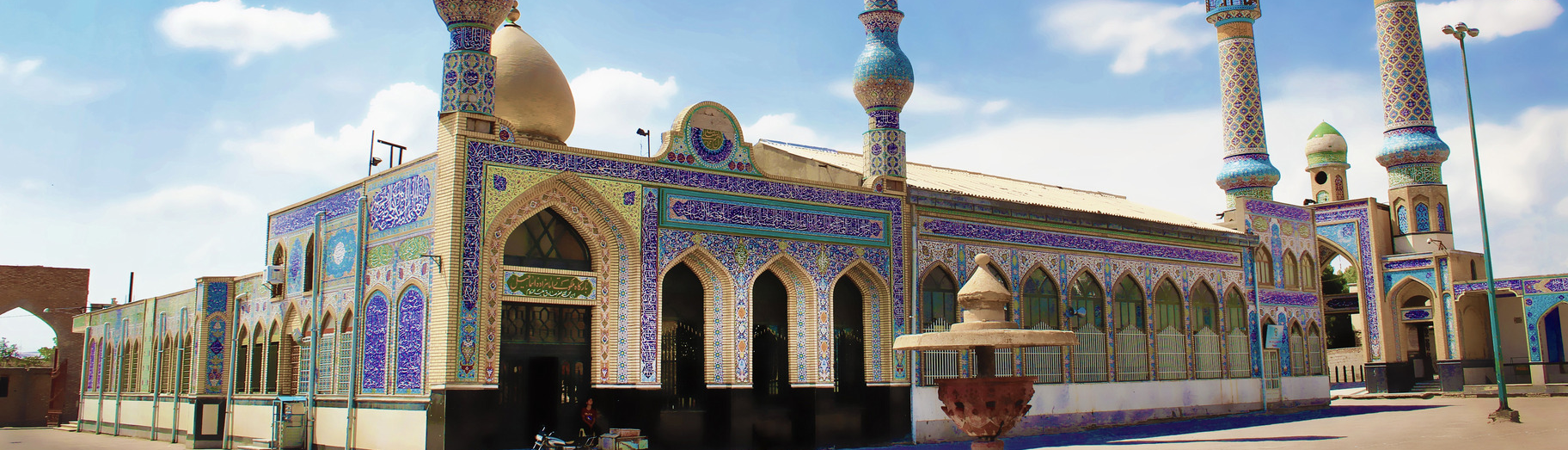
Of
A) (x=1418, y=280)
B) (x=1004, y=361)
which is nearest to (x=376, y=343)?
(x=1004, y=361)

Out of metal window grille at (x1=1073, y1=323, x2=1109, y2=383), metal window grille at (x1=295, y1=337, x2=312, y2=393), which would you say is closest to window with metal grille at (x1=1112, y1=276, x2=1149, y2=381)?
metal window grille at (x1=1073, y1=323, x2=1109, y2=383)

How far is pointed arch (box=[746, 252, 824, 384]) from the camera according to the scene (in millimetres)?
17047

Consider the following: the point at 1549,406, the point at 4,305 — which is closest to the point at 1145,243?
the point at 1549,406

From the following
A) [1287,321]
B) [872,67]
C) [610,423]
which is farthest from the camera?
[1287,321]

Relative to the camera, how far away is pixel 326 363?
16688 mm

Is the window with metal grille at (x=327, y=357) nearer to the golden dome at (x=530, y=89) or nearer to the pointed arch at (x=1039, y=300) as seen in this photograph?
the golden dome at (x=530, y=89)

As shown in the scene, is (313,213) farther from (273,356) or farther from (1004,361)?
(1004,361)

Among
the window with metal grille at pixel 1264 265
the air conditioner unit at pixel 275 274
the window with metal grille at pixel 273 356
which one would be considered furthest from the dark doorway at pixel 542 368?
the window with metal grille at pixel 1264 265

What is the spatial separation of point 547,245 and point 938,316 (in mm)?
7043

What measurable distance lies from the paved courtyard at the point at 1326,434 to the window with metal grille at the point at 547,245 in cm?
602

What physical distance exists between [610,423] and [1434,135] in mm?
27799

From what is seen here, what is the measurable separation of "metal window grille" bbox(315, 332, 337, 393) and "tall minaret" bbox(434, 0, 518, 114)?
14.7ft

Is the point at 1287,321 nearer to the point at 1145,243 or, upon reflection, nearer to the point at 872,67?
the point at 1145,243

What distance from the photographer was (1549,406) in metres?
24.7
